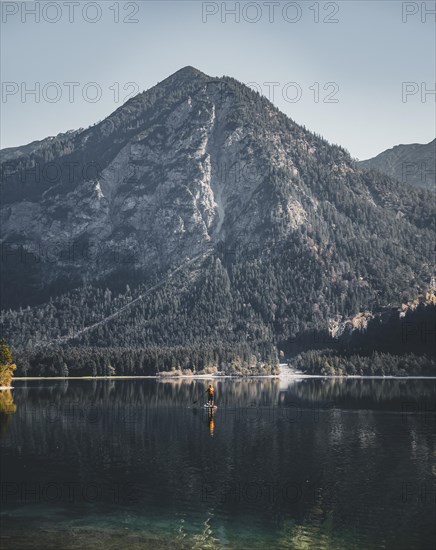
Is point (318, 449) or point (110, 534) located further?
point (318, 449)

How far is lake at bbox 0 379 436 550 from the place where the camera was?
64.5 metres

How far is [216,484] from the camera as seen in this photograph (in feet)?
283

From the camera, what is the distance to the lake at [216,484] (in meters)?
64.5

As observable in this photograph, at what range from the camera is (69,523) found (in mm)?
67625

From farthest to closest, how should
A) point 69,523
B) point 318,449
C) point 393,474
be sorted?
point 318,449, point 393,474, point 69,523

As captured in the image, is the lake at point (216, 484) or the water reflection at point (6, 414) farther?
the water reflection at point (6, 414)

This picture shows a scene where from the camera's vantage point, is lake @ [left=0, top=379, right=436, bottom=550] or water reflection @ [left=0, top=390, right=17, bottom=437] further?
water reflection @ [left=0, top=390, right=17, bottom=437]

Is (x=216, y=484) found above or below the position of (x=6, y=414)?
below

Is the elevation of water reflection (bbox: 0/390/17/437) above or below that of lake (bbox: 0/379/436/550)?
above

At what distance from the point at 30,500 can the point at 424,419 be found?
353 feet

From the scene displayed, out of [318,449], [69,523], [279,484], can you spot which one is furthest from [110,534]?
[318,449]

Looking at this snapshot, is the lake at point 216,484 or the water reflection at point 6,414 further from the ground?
the water reflection at point 6,414

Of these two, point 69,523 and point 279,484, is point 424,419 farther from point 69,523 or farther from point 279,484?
point 69,523

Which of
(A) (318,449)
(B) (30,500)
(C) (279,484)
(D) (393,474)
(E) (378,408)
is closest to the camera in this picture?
(B) (30,500)
